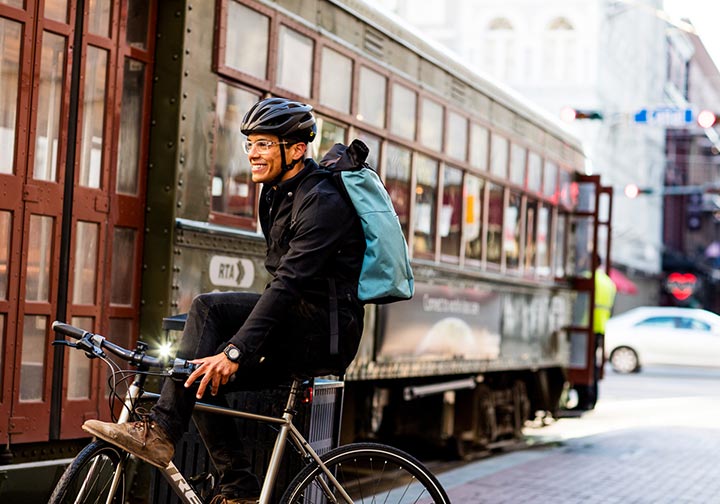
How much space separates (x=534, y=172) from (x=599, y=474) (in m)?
3.59

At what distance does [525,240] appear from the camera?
11438mm

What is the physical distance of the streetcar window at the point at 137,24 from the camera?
5.76 meters

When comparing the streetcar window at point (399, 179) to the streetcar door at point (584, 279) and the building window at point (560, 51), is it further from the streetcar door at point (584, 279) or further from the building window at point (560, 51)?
the building window at point (560, 51)

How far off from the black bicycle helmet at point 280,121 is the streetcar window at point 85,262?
1757mm

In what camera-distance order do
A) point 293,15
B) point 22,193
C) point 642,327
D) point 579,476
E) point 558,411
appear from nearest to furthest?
point 22,193, point 293,15, point 579,476, point 558,411, point 642,327

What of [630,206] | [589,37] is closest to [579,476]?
[589,37]

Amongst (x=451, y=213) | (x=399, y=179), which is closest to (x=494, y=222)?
(x=451, y=213)

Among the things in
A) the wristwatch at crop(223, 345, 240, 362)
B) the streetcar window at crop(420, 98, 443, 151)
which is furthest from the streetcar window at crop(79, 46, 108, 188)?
the streetcar window at crop(420, 98, 443, 151)

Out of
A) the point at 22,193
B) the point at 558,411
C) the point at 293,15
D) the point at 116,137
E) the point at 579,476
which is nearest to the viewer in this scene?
the point at 22,193

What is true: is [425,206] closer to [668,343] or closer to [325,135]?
[325,135]

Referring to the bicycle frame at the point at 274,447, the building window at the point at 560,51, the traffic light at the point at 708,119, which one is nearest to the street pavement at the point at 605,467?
the bicycle frame at the point at 274,447

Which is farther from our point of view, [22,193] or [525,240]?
[525,240]

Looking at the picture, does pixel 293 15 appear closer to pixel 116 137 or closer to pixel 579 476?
pixel 116 137

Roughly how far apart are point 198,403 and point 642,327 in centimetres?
2340
